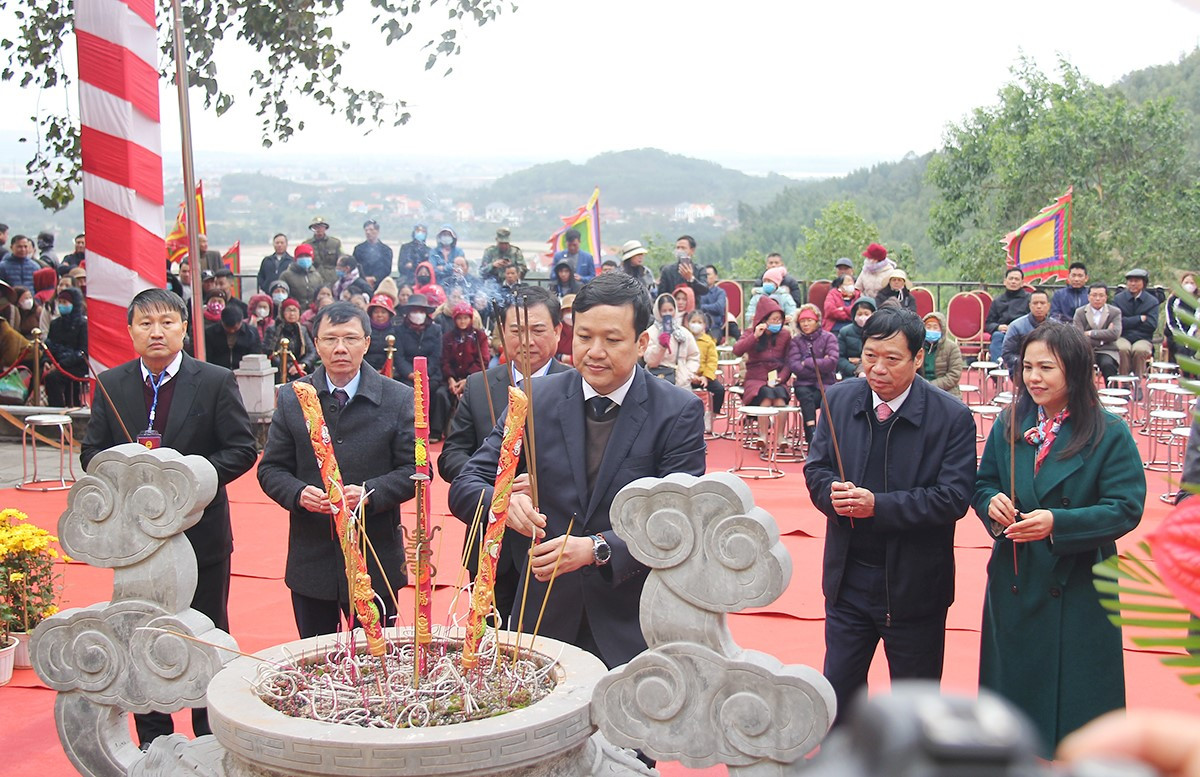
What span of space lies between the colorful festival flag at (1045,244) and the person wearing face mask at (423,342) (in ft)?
18.6

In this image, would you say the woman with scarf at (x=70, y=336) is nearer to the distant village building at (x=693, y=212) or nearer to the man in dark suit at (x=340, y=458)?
the man in dark suit at (x=340, y=458)

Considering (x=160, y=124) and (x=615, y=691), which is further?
(x=160, y=124)

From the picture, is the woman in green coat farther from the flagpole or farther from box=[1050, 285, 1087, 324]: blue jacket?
box=[1050, 285, 1087, 324]: blue jacket

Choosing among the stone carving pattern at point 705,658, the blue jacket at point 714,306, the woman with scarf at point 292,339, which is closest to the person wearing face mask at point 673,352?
the blue jacket at point 714,306

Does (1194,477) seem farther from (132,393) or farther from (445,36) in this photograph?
(445,36)

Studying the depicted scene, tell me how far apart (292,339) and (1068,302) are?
21.6ft

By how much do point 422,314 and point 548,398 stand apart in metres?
6.07

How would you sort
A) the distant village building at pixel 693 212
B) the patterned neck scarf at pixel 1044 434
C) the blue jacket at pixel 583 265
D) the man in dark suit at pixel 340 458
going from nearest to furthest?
the patterned neck scarf at pixel 1044 434, the man in dark suit at pixel 340 458, the blue jacket at pixel 583 265, the distant village building at pixel 693 212

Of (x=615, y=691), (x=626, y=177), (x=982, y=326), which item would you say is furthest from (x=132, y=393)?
(x=626, y=177)

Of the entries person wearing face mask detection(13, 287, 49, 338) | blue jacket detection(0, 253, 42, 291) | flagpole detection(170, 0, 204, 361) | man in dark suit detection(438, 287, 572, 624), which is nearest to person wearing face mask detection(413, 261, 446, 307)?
flagpole detection(170, 0, 204, 361)

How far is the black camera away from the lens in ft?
1.39

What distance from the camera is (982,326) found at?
11.1m

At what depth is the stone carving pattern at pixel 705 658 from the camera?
2.17 meters

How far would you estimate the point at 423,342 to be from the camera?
8992 mm
